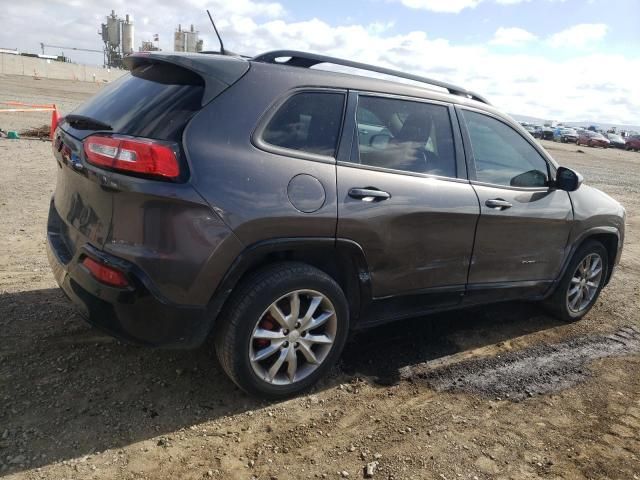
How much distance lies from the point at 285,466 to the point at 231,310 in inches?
32.3

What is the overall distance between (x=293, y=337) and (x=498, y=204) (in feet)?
5.83

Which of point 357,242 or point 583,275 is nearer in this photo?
point 357,242

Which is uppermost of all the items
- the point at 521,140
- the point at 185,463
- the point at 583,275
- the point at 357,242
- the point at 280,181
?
the point at 521,140

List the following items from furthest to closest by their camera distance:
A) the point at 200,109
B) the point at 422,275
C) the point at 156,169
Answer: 1. the point at 422,275
2. the point at 200,109
3. the point at 156,169

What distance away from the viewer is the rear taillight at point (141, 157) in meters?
2.48

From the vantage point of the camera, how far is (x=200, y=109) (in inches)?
104

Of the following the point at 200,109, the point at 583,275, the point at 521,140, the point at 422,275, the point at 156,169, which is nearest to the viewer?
the point at 156,169

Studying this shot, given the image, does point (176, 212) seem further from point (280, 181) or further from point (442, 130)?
point (442, 130)

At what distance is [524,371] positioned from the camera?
376 centimetres

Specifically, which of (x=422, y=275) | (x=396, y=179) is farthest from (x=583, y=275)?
(x=396, y=179)

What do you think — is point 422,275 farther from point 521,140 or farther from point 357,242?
point 521,140

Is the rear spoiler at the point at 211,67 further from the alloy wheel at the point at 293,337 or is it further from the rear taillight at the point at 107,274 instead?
the alloy wheel at the point at 293,337

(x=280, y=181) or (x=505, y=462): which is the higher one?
(x=280, y=181)

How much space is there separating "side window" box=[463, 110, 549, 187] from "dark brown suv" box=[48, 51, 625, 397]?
0.02 metres
